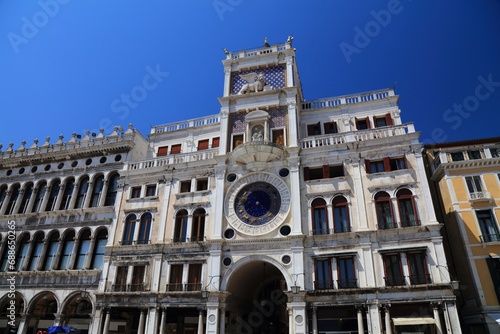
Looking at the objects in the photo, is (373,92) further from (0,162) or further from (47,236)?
(0,162)

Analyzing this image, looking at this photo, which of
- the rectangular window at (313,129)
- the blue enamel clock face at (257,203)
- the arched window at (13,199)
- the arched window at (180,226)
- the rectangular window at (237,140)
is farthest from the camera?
the arched window at (13,199)

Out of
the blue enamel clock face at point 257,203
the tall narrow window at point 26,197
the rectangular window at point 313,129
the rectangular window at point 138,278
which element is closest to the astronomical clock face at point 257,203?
the blue enamel clock face at point 257,203

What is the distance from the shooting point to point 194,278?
25688 millimetres

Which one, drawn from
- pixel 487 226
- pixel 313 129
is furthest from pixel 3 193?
pixel 487 226

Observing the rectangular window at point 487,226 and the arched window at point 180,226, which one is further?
the arched window at point 180,226

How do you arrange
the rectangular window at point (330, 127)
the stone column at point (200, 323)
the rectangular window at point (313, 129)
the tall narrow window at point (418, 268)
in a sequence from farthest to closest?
the rectangular window at point (313, 129) → the rectangular window at point (330, 127) → the stone column at point (200, 323) → the tall narrow window at point (418, 268)

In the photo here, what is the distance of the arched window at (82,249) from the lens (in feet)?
97.8

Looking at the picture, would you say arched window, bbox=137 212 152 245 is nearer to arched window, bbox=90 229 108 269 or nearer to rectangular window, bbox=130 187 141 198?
rectangular window, bbox=130 187 141 198

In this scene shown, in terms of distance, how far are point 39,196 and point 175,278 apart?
1825 centimetres

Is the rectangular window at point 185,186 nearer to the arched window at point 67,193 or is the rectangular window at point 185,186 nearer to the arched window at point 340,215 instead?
the arched window at point 67,193

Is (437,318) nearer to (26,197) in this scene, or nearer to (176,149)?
(176,149)

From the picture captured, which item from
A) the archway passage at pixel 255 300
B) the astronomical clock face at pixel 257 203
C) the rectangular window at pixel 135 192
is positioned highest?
the rectangular window at pixel 135 192

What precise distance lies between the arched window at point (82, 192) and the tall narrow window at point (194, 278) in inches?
536

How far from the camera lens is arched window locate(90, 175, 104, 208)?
1270 inches
